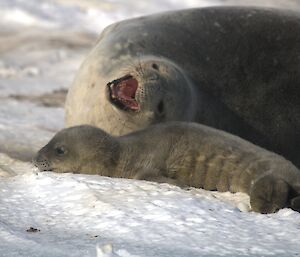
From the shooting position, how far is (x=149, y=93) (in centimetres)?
499

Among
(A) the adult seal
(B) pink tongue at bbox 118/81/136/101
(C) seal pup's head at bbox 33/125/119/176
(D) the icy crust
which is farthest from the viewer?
(A) the adult seal

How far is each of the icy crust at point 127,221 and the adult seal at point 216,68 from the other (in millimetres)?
1323

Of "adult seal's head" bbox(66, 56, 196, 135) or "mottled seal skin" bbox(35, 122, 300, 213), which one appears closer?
"mottled seal skin" bbox(35, 122, 300, 213)

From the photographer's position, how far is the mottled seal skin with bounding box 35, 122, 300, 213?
14.0 ft

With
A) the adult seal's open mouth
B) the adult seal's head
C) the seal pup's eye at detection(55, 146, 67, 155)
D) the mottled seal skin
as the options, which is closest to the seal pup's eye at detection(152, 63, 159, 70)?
the adult seal's head

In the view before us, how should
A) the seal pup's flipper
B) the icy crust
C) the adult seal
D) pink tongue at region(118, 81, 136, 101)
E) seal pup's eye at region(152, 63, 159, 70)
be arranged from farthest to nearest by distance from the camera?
the adult seal < seal pup's eye at region(152, 63, 159, 70) < pink tongue at region(118, 81, 136, 101) < the seal pup's flipper < the icy crust

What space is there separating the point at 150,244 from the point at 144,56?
2541 mm

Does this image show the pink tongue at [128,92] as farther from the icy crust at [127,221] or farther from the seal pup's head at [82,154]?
the icy crust at [127,221]

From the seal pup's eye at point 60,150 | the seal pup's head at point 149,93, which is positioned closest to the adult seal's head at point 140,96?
the seal pup's head at point 149,93

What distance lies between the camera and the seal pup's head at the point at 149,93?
5004 millimetres

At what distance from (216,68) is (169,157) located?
5.11 feet

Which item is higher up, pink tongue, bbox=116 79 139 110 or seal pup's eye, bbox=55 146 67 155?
pink tongue, bbox=116 79 139 110

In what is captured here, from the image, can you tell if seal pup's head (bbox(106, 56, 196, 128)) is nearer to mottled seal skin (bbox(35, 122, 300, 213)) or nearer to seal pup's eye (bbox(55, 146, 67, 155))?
mottled seal skin (bbox(35, 122, 300, 213))

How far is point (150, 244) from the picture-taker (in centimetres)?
317
